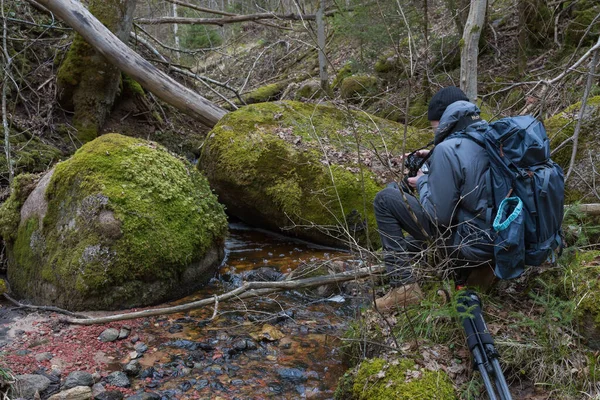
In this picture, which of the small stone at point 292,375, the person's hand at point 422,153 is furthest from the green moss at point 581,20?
the small stone at point 292,375

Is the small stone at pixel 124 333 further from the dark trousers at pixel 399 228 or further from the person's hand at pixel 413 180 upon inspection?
the person's hand at pixel 413 180

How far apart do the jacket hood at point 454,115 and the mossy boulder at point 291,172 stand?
253 centimetres

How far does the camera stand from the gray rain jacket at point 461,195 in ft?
10.1

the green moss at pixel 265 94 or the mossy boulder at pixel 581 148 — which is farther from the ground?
the green moss at pixel 265 94

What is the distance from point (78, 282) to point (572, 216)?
4.41 metres

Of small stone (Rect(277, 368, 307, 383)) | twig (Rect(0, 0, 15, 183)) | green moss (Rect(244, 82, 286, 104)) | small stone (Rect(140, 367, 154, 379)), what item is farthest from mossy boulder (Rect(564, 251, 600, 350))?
green moss (Rect(244, 82, 286, 104))

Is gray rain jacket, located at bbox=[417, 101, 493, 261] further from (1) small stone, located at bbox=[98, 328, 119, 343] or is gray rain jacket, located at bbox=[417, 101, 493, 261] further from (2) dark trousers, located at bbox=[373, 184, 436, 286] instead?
(1) small stone, located at bbox=[98, 328, 119, 343]

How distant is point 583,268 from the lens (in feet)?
11.1

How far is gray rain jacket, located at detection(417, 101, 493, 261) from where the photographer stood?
121 inches

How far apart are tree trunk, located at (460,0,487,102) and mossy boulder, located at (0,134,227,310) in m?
3.52

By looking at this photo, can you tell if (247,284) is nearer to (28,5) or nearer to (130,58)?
(130,58)

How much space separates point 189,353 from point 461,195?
2376 mm

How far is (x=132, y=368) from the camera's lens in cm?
341

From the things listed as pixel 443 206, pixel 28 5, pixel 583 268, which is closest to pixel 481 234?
pixel 443 206
